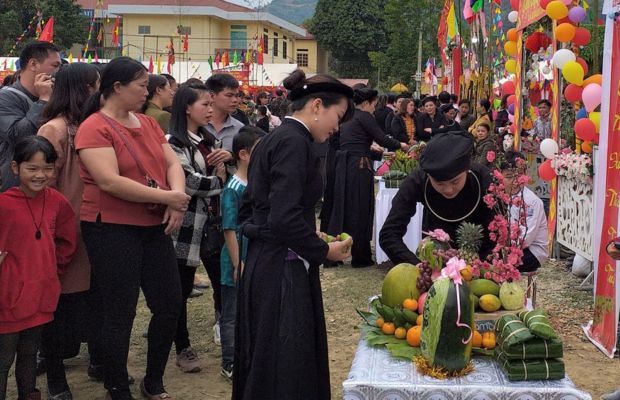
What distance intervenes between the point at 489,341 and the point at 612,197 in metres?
2.93

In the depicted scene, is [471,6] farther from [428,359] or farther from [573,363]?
[428,359]

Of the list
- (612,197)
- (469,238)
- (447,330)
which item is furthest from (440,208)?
(612,197)

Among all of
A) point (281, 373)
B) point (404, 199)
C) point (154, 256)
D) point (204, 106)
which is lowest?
point (281, 373)

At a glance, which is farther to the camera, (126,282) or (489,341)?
(126,282)

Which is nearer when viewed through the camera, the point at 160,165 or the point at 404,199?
the point at 404,199

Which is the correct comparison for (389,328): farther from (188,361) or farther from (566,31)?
(566,31)

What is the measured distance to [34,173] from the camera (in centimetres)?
367

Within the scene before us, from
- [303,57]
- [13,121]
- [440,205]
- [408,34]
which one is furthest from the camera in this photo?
[303,57]

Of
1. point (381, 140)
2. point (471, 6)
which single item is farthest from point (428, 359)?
point (471, 6)

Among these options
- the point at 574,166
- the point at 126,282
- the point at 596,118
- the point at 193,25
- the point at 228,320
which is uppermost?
the point at 193,25

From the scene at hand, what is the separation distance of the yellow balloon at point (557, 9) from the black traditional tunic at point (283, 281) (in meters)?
5.15

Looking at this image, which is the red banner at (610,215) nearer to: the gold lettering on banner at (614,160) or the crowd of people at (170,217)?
the gold lettering on banner at (614,160)

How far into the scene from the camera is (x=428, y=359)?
8.75ft

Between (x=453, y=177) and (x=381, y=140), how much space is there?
4.63m
